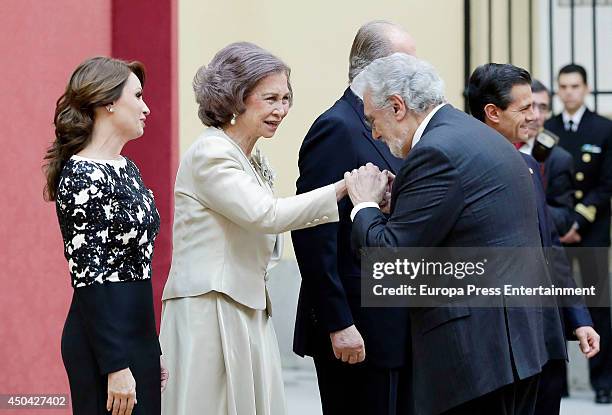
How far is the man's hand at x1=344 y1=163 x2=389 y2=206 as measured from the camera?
12.4 ft

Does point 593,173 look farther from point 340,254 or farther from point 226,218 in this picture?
point 226,218

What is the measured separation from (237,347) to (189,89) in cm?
297

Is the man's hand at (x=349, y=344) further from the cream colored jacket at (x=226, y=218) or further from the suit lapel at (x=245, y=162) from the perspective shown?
the suit lapel at (x=245, y=162)

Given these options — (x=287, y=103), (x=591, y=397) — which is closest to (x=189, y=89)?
(x=287, y=103)

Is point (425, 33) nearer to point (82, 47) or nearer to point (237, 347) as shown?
point (82, 47)

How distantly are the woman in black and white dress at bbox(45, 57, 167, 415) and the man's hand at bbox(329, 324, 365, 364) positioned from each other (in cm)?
69

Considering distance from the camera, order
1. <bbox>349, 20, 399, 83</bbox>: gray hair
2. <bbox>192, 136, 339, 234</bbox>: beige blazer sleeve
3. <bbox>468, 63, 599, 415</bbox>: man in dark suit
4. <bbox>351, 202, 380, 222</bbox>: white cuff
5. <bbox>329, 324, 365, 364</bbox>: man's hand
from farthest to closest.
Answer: <bbox>468, 63, 599, 415</bbox>: man in dark suit, <bbox>349, 20, 399, 83</bbox>: gray hair, <bbox>329, 324, 365, 364</bbox>: man's hand, <bbox>192, 136, 339, 234</bbox>: beige blazer sleeve, <bbox>351, 202, 380, 222</bbox>: white cuff

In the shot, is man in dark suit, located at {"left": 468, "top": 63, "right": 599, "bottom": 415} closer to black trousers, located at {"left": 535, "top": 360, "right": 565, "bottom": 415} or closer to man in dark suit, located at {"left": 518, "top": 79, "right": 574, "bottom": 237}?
black trousers, located at {"left": 535, "top": 360, "right": 565, "bottom": 415}

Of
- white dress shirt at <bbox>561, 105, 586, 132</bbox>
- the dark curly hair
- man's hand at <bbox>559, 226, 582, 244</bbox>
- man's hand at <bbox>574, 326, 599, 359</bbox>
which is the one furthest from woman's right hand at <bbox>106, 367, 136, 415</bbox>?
white dress shirt at <bbox>561, 105, 586, 132</bbox>

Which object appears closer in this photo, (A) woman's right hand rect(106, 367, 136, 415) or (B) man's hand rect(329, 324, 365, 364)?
(A) woman's right hand rect(106, 367, 136, 415)

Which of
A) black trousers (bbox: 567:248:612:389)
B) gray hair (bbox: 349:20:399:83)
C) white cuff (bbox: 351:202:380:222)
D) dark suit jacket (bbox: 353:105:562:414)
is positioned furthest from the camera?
black trousers (bbox: 567:248:612:389)

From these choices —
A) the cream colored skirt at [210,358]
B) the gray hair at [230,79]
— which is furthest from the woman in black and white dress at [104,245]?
the gray hair at [230,79]

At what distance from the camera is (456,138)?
11.4 ft

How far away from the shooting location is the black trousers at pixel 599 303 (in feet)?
25.4
